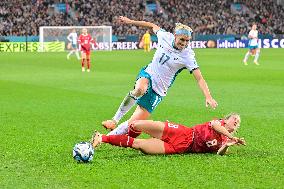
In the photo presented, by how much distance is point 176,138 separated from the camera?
11.5m

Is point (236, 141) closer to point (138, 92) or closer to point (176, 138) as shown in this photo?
point (176, 138)

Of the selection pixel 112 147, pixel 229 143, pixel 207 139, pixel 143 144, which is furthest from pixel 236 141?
pixel 112 147

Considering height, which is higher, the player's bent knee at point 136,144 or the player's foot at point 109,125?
the player's bent knee at point 136,144

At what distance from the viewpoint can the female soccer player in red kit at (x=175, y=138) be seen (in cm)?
1142

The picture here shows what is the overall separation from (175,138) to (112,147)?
1492 mm

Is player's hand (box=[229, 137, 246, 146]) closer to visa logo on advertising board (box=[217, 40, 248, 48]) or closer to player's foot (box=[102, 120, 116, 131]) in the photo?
player's foot (box=[102, 120, 116, 131])

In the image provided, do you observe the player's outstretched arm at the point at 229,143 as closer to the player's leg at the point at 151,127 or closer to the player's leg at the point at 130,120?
the player's leg at the point at 151,127

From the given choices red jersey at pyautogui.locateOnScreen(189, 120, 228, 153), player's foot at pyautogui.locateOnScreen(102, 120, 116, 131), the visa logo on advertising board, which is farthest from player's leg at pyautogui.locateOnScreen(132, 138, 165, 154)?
the visa logo on advertising board

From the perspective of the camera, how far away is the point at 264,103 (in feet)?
68.7

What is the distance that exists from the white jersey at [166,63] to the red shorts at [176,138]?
107 centimetres

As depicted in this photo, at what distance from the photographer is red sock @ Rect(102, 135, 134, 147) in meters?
11.4

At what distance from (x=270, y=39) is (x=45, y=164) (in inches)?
2610

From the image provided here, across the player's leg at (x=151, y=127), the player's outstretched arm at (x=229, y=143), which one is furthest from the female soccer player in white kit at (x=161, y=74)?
the player's outstretched arm at (x=229, y=143)

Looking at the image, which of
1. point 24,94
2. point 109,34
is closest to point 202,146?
point 24,94
